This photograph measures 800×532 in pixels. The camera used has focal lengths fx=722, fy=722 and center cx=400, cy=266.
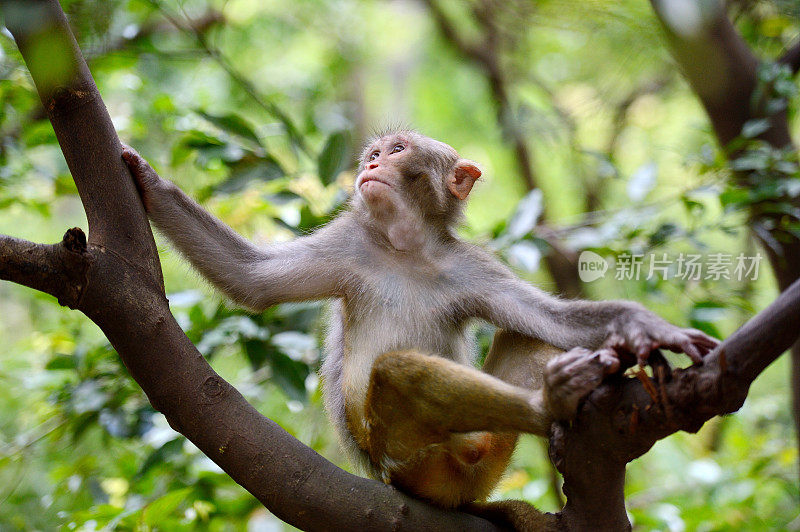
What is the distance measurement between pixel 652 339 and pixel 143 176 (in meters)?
2.35

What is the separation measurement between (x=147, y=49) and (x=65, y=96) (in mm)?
2719

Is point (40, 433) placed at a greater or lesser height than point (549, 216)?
greater

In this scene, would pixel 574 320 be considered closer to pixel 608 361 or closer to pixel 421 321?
pixel 608 361

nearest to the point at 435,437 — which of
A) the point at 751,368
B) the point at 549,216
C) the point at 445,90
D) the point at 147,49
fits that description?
the point at 751,368

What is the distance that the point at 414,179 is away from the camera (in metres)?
4.28

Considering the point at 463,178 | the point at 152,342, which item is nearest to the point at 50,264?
the point at 152,342

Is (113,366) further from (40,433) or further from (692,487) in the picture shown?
(692,487)

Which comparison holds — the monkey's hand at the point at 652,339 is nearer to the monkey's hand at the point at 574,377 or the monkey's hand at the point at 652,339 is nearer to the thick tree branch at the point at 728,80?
the monkey's hand at the point at 574,377

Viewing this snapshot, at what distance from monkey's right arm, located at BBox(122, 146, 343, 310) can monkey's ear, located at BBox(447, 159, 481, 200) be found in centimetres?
81

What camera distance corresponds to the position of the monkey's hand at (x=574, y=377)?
9.30ft

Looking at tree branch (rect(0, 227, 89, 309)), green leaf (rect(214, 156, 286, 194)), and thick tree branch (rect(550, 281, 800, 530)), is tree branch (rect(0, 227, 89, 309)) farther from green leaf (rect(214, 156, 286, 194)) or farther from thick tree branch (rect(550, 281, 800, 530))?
green leaf (rect(214, 156, 286, 194))

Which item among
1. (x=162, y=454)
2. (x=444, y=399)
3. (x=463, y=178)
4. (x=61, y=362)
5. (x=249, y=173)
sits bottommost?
(x=162, y=454)

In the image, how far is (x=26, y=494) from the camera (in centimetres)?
502

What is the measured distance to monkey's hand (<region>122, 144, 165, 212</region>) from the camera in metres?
3.27
